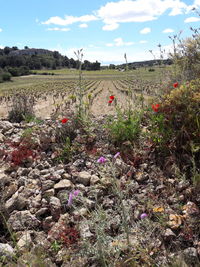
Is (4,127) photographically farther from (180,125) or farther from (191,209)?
(191,209)

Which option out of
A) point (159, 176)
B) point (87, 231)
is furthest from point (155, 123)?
point (87, 231)

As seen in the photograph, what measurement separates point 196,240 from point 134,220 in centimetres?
61

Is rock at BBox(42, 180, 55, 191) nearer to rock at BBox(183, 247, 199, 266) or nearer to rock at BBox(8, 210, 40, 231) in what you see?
rock at BBox(8, 210, 40, 231)

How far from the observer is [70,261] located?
2.32m

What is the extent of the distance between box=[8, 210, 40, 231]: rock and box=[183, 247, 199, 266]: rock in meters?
1.53

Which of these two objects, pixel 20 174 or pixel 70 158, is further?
pixel 70 158

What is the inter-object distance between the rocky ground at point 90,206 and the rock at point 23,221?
0.01 meters

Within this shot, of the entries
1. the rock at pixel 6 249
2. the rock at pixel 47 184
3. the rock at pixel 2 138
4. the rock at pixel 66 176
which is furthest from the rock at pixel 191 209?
the rock at pixel 2 138

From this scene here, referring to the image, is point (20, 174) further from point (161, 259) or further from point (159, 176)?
point (161, 259)

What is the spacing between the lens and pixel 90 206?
288 cm

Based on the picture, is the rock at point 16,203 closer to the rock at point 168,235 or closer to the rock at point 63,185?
the rock at point 63,185

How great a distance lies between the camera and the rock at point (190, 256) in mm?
2162

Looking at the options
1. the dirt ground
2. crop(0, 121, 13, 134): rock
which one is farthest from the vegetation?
the dirt ground

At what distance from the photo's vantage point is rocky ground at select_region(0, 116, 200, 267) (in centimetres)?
227
